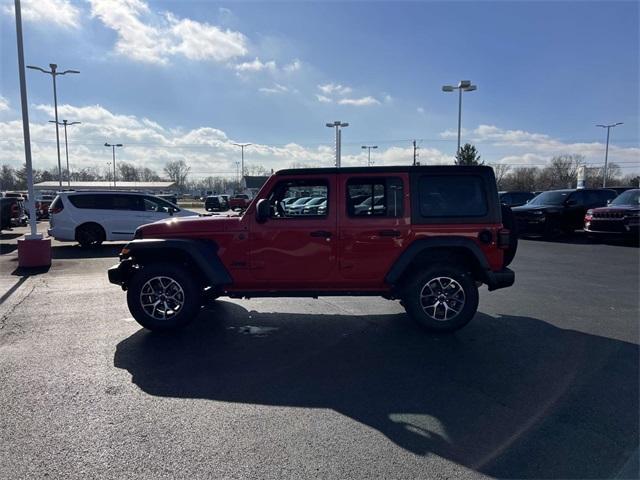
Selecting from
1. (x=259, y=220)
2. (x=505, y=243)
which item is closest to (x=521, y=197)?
(x=505, y=243)

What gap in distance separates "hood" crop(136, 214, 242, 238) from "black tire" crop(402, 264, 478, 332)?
2319 millimetres

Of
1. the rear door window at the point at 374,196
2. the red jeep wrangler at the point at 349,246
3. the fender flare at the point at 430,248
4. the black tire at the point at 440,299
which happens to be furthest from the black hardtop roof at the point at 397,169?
the black tire at the point at 440,299

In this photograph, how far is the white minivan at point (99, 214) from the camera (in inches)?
523

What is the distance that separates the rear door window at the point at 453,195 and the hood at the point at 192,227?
236 centimetres

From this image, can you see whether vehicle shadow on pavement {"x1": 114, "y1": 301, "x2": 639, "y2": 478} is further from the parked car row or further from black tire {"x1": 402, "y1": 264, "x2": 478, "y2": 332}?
the parked car row

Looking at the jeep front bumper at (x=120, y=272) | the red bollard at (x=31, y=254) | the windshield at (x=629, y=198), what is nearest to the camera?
the jeep front bumper at (x=120, y=272)

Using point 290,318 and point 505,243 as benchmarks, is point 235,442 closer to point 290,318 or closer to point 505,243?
point 290,318

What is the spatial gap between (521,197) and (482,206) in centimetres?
1935

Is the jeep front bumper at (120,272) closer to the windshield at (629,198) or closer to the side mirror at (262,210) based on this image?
the side mirror at (262,210)

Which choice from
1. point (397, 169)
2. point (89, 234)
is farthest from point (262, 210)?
point (89, 234)

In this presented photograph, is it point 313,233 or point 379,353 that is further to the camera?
point 313,233

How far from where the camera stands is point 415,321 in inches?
217

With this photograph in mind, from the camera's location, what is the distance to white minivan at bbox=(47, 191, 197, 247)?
43.6 feet

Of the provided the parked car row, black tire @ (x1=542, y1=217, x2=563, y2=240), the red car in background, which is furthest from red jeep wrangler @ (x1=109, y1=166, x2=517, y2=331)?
black tire @ (x1=542, y1=217, x2=563, y2=240)
